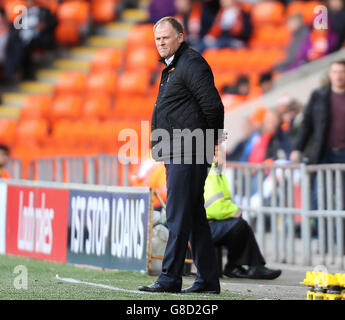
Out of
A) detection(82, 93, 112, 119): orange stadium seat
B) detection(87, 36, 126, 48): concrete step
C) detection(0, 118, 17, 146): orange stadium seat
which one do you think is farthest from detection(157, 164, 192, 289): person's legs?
detection(87, 36, 126, 48): concrete step

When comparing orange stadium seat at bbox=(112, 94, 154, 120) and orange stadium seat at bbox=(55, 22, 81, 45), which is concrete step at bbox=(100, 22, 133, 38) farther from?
orange stadium seat at bbox=(112, 94, 154, 120)

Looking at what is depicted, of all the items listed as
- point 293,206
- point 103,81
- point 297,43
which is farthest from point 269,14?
point 293,206

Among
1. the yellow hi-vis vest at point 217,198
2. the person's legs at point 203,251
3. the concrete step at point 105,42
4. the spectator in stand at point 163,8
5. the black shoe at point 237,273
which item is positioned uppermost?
the spectator in stand at point 163,8

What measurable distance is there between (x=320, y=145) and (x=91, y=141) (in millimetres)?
7449

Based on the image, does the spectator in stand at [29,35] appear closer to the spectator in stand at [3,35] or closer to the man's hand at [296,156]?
the spectator in stand at [3,35]

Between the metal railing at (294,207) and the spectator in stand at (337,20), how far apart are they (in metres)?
4.82

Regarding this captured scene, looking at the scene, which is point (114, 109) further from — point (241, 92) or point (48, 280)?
point (48, 280)

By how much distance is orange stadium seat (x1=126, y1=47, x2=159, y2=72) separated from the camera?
19688 millimetres

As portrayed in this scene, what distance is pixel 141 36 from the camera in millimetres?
20750

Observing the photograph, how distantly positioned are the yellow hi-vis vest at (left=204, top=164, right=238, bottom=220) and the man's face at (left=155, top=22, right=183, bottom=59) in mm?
2180

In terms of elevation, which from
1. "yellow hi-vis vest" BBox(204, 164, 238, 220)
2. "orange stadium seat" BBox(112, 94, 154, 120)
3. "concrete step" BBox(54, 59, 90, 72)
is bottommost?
"yellow hi-vis vest" BBox(204, 164, 238, 220)

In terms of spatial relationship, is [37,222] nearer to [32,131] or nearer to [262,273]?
[262,273]

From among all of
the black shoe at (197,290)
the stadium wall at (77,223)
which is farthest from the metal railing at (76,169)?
the black shoe at (197,290)

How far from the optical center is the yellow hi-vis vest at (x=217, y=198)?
9.71m
